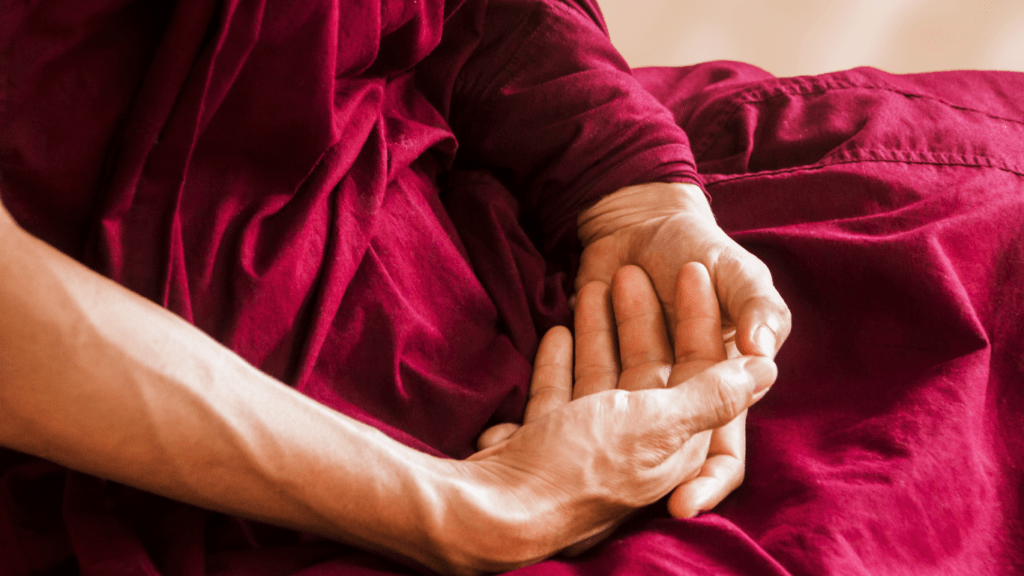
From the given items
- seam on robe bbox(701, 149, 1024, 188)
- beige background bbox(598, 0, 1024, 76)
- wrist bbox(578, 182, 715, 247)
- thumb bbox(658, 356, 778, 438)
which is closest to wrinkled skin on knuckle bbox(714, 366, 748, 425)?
thumb bbox(658, 356, 778, 438)

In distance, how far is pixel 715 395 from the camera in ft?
1.56

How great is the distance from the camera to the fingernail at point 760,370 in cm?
49

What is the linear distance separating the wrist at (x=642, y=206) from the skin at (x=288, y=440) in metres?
0.28

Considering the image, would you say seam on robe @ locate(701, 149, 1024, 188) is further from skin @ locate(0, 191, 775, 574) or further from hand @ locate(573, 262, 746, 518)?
skin @ locate(0, 191, 775, 574)

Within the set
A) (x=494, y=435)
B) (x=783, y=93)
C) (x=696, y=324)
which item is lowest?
(x=494, y=435)

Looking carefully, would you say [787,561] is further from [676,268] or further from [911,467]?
[676,268]

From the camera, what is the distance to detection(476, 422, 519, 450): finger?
1.88 feet

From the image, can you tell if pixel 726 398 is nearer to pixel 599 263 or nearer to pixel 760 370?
pixel 760 370

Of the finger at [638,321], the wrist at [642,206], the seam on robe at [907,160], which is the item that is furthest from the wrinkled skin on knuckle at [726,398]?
the seam on robe at [907,160]

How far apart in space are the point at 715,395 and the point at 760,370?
0.05 metres

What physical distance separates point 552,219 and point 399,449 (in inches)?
16.5

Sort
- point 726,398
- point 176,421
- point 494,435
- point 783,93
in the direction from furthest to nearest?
point 783,93, point 494,435, point 726,398, point 176,421

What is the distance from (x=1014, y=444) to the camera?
0.59 metres

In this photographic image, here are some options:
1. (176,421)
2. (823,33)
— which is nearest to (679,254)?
(176,421)
